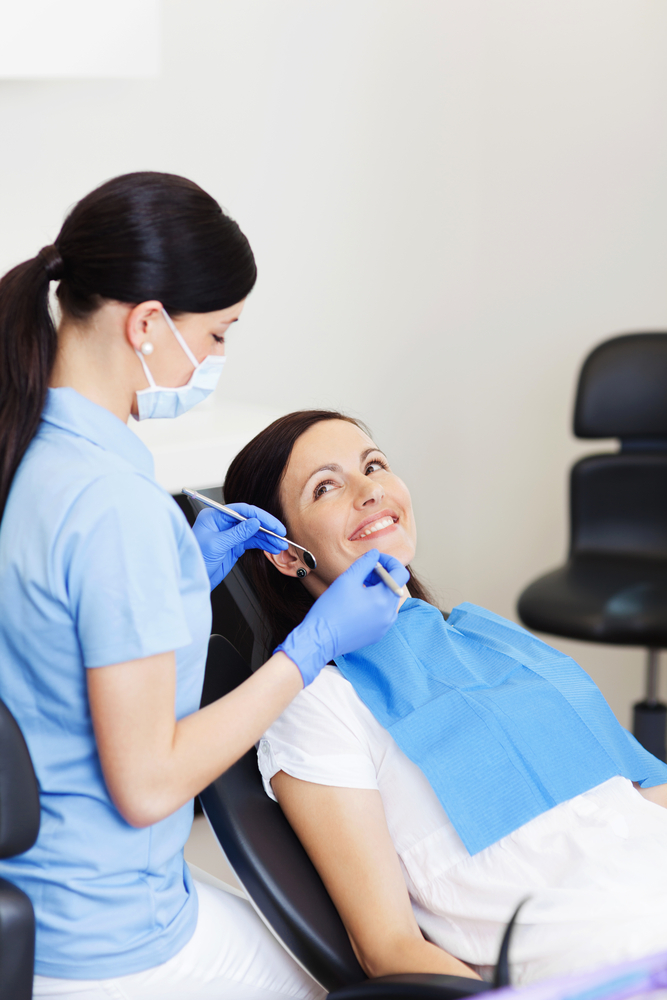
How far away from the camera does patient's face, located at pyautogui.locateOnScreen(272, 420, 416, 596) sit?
143 cm

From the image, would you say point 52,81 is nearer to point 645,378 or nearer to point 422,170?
point 422,170

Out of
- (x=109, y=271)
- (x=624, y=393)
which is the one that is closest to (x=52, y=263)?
(x=109, y=271)

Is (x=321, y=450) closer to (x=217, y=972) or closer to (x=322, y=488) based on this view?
(x=322, y=488)

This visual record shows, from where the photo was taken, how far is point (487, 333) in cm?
307

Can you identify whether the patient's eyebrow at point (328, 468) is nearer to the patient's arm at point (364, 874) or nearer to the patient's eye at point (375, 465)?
the patient's eye at point (375, 465)

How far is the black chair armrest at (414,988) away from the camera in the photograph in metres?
0.93

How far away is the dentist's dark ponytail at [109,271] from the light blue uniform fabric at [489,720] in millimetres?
570

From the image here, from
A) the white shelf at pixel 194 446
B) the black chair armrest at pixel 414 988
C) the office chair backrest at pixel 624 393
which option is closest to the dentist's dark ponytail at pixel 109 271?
the black chair armrest at pixel 414 988

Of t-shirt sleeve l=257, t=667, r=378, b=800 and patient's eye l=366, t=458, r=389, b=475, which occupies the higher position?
patient's eye l=366, t=458, r=389, b=475

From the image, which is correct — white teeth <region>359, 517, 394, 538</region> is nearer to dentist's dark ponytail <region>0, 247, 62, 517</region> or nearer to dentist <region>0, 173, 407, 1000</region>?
dentist <region>0, 173, 407, 1000</region>

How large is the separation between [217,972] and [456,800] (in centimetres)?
33

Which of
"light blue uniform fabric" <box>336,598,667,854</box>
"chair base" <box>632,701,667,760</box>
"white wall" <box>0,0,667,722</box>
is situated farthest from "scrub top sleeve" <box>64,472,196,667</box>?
"chair base" <box>632,701,667,760</box>

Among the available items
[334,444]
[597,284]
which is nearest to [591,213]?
[597,284]

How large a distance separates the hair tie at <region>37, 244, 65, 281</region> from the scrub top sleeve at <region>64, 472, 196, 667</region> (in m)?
0.24
